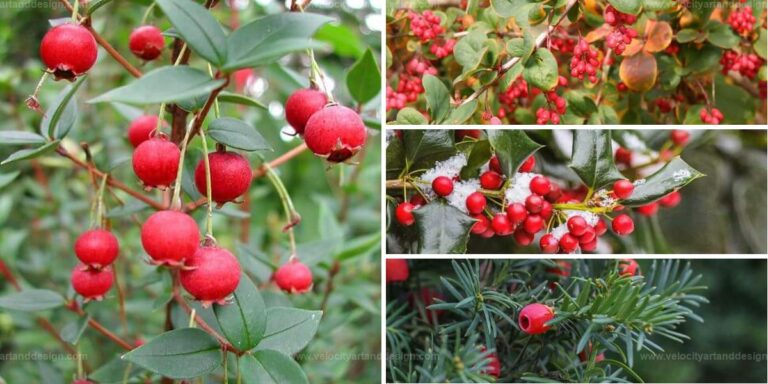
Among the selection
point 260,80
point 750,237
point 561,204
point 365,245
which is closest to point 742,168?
point 750,237

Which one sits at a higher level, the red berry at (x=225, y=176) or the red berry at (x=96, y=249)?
the red berry at (x=225, y=176)

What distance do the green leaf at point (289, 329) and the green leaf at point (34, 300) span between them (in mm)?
403

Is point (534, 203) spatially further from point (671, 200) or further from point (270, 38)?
point (270, 38)

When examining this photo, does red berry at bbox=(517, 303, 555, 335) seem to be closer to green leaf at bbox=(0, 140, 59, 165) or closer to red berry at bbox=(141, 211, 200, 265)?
red berry at bbox=(141, 211, 200, 265)

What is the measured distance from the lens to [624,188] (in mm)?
1015

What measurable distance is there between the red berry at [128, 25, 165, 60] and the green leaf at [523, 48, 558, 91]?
466 mm

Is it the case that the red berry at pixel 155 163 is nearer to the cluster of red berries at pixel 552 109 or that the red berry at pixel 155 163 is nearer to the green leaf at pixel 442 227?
the green leaf at pixel 442 227

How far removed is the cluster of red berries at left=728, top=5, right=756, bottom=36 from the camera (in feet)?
3.67

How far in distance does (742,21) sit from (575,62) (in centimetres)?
28

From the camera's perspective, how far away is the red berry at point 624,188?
3.33 feet

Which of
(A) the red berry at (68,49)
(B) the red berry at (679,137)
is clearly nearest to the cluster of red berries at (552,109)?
(B) the red berry at (679,137)

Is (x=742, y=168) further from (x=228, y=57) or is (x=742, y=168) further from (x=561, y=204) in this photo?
(x=228, y=57)

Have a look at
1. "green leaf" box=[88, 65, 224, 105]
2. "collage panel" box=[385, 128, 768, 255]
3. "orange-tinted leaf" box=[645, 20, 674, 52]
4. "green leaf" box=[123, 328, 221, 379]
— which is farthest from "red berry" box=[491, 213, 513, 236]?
"green leaf" box=[88, 65, 224, 105]

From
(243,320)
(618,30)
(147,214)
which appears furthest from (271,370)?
(147,214)
